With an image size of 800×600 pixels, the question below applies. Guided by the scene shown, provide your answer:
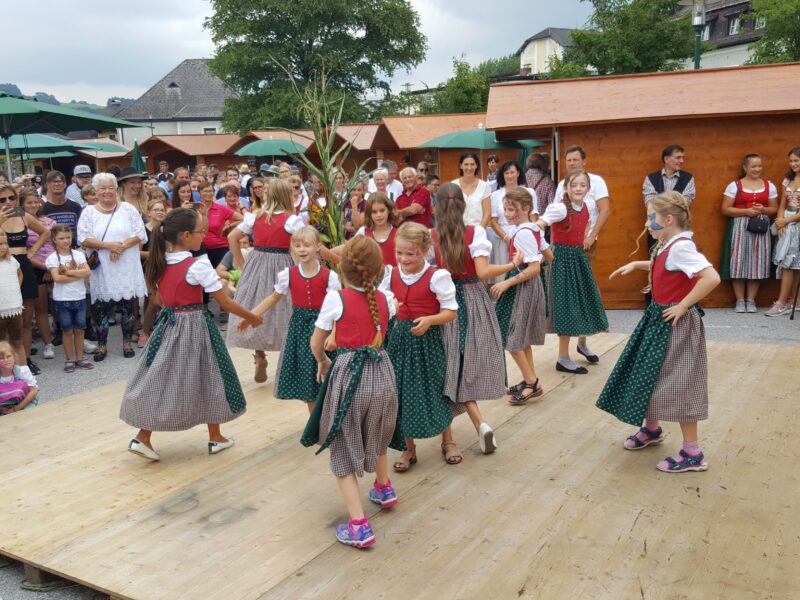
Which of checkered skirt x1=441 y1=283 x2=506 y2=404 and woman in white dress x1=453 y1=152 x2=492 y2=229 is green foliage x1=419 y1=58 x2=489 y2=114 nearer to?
woman in white dress x1=453 y1=152 x2=492 y2=229

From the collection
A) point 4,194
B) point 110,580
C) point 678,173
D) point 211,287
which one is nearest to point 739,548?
point 110,580

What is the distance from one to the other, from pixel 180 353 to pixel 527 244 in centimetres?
236

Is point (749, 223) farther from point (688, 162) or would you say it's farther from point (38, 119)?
point (38, 119)

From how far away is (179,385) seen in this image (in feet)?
14.8

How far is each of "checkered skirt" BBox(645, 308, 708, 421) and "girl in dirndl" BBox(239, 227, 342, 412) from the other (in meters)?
2.04

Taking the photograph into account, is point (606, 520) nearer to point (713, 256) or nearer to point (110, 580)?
point (110, 580)

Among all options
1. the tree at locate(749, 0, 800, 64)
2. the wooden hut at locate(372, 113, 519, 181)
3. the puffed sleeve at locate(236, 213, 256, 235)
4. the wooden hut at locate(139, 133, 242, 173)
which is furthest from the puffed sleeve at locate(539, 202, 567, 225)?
the wooden hut at locate(139, 133, 242, 173)

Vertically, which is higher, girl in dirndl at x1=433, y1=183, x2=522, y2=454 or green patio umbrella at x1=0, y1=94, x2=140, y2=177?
green patio umbrella at x1=0, y1=94, x2=140, y2=177

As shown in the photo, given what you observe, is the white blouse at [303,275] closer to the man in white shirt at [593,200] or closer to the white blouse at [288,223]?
the white blouse at [288,223]

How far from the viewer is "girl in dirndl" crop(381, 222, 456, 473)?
3918 millimetres

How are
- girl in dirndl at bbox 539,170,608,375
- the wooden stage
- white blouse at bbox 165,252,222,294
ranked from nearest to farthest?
1. the wooden stage
2. white blouse at bbox 165,252,222,294
3. girl in dirndl at bbox 539,170,608,375

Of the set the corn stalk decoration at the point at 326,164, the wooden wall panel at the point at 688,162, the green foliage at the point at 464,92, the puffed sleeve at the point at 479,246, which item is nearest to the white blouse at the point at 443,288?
the puffed sleeve at the point at 479,246

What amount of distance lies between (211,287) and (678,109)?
20.7 ft

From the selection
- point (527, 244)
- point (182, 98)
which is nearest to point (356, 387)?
point (527, 244)
